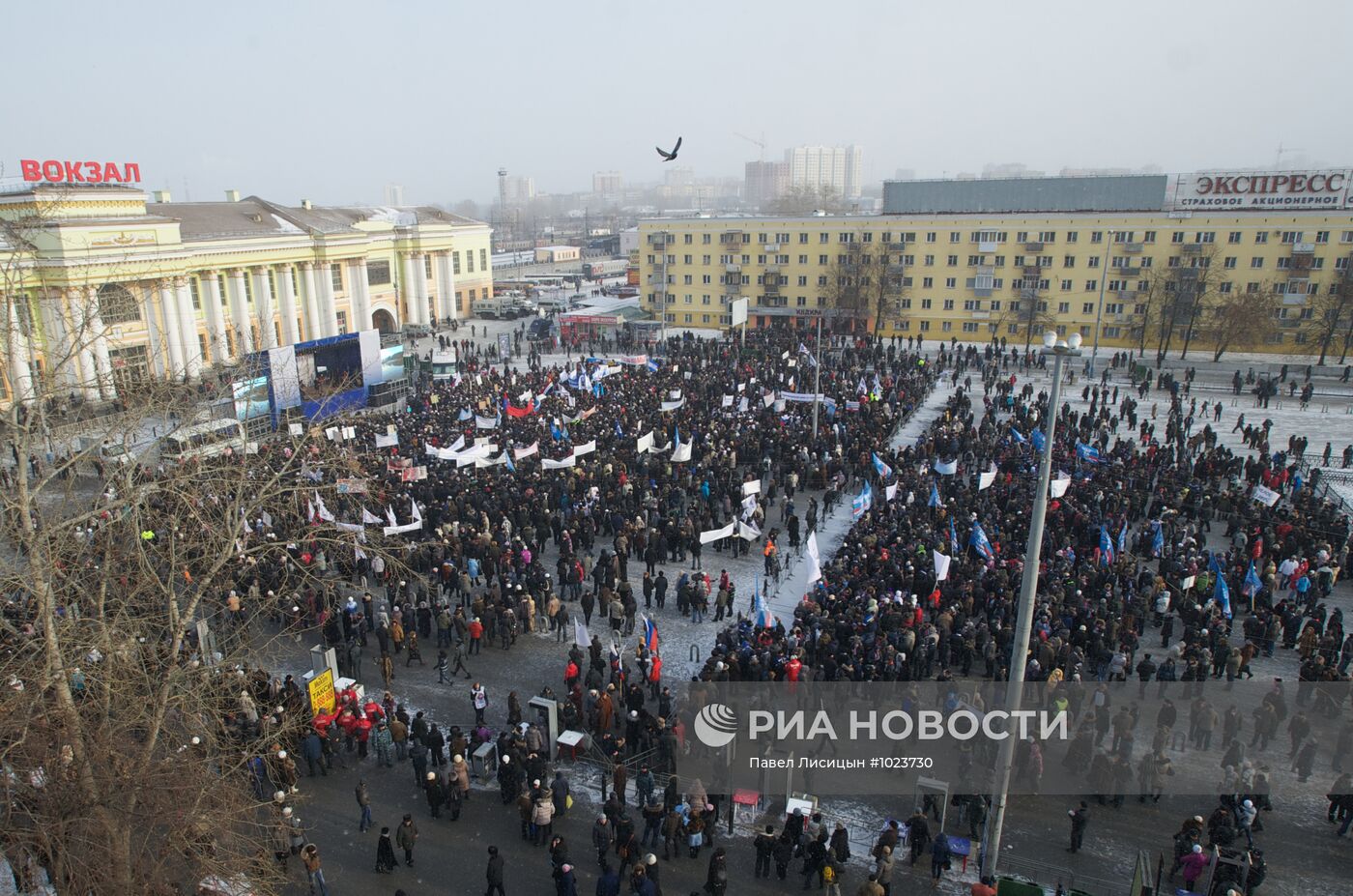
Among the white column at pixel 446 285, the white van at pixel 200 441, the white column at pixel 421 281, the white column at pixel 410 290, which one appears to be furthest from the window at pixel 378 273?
the white van at pixel 200 441

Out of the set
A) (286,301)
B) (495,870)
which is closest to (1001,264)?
(286,301)

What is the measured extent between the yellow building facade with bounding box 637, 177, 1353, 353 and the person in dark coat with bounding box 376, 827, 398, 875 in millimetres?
35245

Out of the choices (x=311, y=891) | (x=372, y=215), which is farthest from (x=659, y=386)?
(x=372, y=215)

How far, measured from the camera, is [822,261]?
56781 mm

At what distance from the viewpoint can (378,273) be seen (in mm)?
56438

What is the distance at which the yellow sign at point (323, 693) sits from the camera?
44.1ft

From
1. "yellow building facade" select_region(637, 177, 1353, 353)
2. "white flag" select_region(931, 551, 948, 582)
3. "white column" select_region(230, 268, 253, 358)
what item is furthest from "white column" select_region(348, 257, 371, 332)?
"white flag" select_region(931, 551, 948, 582)

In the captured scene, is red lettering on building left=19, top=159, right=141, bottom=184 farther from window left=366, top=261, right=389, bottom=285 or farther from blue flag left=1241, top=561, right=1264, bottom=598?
blue flag left=1241, top=561, right=1264, bottom=598

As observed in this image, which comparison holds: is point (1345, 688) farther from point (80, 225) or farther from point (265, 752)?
point (80, 225)

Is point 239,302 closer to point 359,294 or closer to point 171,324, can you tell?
point 171,324

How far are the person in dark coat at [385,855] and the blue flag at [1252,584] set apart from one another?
16.4 metres

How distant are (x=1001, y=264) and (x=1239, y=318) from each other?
13.2 meters

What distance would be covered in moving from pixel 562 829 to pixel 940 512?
40.1ft

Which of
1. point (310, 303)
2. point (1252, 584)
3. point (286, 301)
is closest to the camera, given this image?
point (1252, 584)
